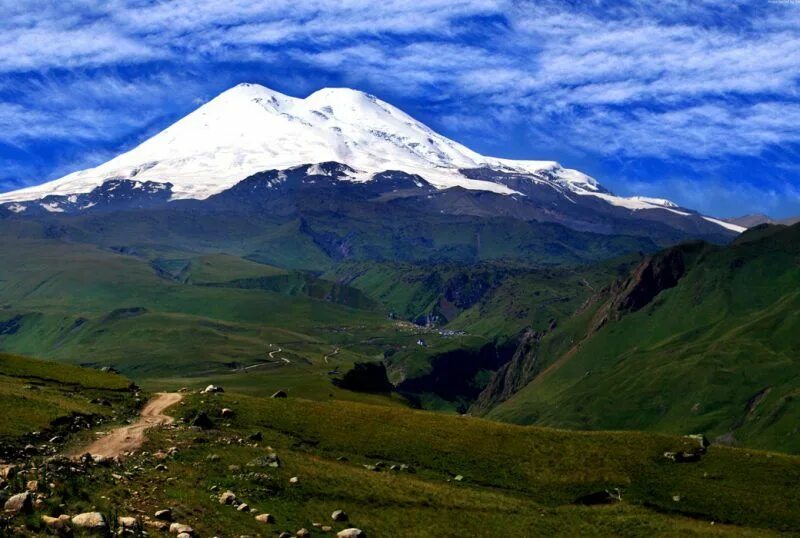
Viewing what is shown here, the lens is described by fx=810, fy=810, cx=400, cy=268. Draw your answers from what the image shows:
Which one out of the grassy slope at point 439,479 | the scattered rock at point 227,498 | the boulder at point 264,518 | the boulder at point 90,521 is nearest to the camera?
the boulder at point 90,521

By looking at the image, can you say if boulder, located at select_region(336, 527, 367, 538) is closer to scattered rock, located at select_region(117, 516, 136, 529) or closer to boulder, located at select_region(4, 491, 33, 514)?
scattered rock, located at select_region(117, 516, 136, 529)

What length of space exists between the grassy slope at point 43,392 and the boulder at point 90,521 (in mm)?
23869

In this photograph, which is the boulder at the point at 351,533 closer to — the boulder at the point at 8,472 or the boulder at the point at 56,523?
the boulder at the point at 56,523

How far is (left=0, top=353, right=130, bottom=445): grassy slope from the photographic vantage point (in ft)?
205

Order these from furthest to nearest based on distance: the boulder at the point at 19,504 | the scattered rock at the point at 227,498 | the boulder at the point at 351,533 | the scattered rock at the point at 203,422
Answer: the scattered rock at the point at 203,422, the scattered rock at the point at 227,498, the boulder at the point at 351,533, the boulder at the point at 19,504

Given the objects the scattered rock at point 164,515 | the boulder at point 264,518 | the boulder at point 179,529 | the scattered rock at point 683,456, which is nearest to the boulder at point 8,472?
the scattered rock at point 164,515

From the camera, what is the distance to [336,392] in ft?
629

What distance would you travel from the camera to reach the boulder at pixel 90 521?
113 feet

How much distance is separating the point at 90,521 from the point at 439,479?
36.7m

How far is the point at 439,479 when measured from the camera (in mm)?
67000

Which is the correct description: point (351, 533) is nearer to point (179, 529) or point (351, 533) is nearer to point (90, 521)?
point (179, 529)

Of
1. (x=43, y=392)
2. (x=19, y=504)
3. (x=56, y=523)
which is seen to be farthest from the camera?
(x=43, y=392)

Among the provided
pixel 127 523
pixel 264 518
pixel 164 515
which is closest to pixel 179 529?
pixel 164 515

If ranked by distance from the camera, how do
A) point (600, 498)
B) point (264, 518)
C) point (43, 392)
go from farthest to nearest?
point (43, 392) < point (600, 498) < point (264, 518)
